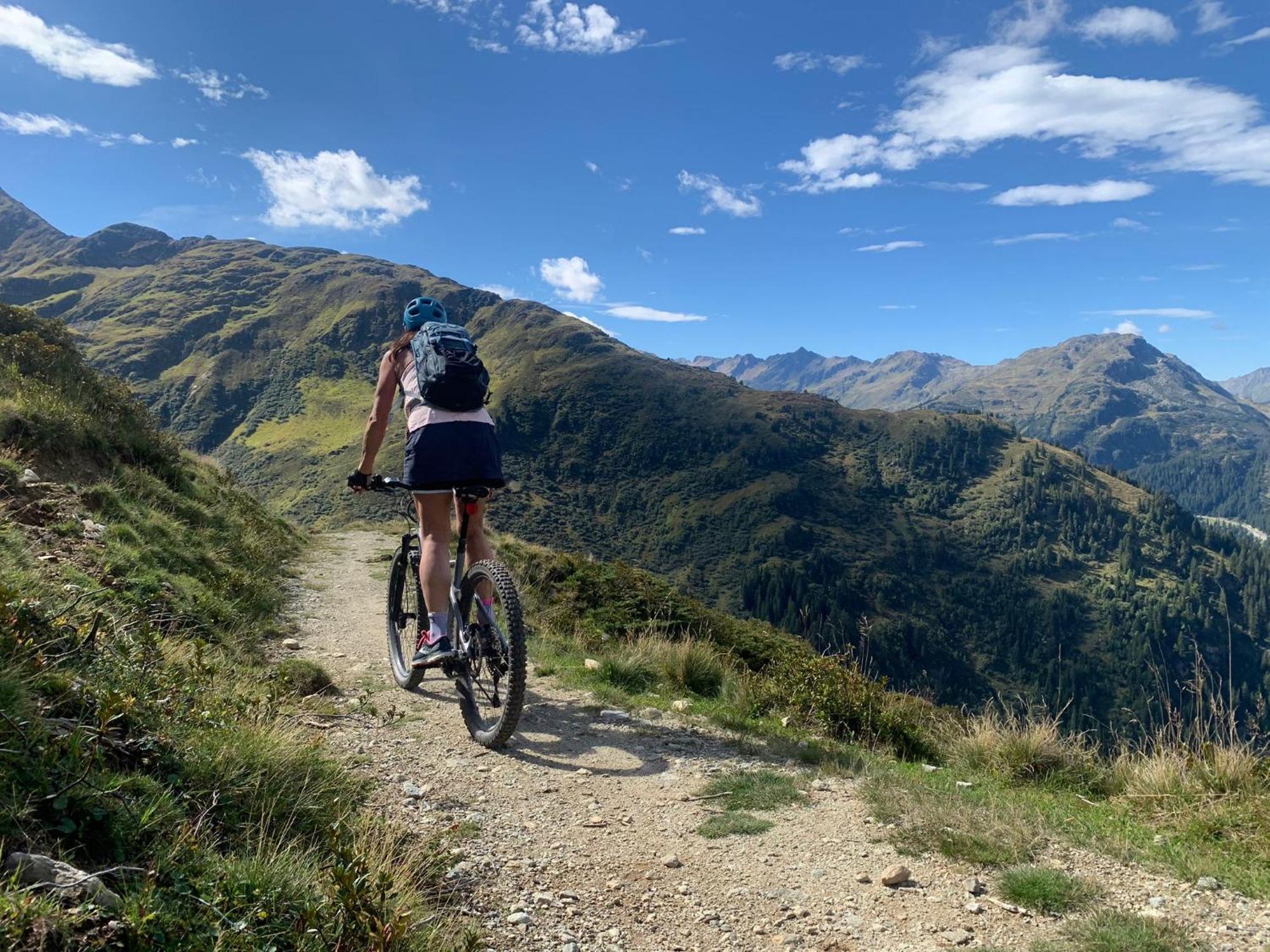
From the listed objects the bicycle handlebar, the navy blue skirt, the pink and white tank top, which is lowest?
the bicycle handlebar

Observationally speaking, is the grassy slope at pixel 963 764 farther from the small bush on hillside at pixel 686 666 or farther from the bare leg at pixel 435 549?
the bare leg at pixel 435 549

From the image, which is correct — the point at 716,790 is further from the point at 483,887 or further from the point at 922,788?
the point at 483,887

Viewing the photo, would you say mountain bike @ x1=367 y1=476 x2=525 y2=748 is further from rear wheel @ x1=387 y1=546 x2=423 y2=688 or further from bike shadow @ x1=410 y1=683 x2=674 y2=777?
rear wheel @ x1=387 y1=546 x2=423 y2=688

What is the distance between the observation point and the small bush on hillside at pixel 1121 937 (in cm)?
272

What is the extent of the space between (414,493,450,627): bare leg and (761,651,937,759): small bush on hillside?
11.3 ft

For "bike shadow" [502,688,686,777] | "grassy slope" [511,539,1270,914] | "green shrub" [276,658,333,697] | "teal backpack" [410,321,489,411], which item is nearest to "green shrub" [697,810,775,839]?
"grassy slope" [511,539,1270,914]

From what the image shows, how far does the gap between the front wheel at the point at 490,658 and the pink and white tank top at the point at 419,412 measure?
1.10 m

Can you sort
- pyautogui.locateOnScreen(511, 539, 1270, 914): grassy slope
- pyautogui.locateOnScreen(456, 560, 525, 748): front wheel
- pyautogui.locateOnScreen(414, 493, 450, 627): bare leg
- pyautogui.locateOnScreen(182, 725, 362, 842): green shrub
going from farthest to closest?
1. pyautogui.locateOnScreen(414, 493, 450, 627): bare leg
2. pyautogui.locateOnScreen(456, 560, 525, 748): front wheel
3. pyautogui.locateOnScreen(511, 539, 1270, 914): grassy slope
4. pyautogui.locateOnScreen(182, 725, 362, 842): green shrub

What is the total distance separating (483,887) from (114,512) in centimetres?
767

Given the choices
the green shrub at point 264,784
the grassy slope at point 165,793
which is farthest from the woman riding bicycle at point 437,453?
the green shrub at point 264,784

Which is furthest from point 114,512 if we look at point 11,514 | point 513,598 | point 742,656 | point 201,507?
point 742,656

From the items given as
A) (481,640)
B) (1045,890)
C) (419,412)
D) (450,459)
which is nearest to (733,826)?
(1045,890)

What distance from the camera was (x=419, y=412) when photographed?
5.03 meters

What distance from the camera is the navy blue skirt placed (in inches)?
192
